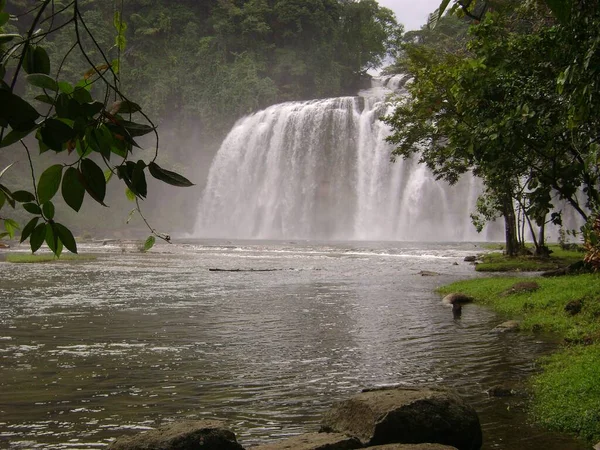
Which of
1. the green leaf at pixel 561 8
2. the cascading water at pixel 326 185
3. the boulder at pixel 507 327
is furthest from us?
the cascading water at pixel 326 185

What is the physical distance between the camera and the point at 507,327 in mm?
11141

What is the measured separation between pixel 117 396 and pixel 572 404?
4.84 meters

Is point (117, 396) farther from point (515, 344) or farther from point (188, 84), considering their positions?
point (188, 84)

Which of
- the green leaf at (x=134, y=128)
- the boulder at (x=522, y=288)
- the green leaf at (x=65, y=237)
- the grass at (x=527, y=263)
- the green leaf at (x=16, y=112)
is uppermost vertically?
the green leaf at (x=134, y=128)

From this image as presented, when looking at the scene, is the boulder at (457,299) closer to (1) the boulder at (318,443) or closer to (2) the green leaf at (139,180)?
(1) the boulder at (318,443)

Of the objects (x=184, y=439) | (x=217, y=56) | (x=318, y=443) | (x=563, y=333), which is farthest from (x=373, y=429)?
(x=217, y=56)

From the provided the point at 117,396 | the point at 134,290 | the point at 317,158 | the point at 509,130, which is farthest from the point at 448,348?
the point at 317,158

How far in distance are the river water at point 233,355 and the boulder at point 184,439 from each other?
64 centimetres

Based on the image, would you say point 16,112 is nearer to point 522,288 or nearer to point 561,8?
point 561,8

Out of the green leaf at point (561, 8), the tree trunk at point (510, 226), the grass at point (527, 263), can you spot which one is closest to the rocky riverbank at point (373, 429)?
the green leaf at point (561, 8)

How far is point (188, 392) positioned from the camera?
7.41m

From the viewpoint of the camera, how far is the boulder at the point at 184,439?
5.07 metres

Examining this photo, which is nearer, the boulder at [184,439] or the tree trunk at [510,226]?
the boulder at [184,439]

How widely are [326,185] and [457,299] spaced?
40166 mm
